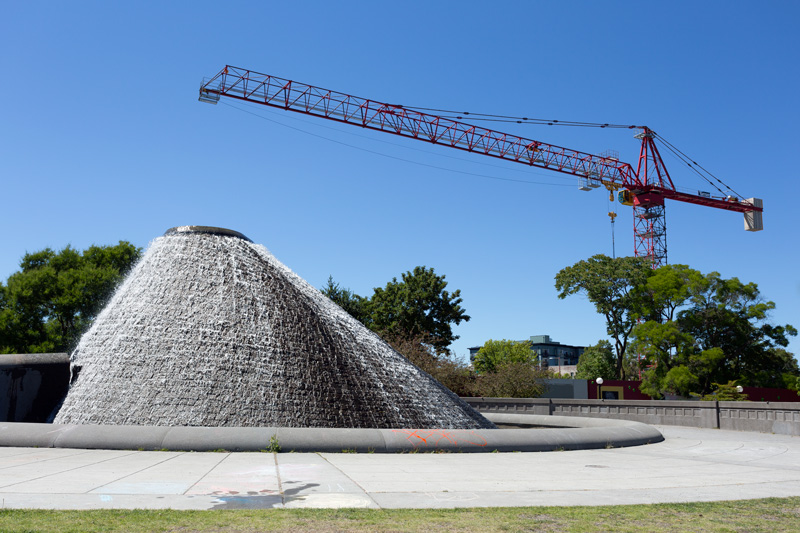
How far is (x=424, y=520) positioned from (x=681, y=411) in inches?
1069

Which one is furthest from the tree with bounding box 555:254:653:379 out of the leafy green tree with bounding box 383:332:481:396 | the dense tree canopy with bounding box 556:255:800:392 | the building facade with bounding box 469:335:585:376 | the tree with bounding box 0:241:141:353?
the building facade with bounding box 469:335:585:376

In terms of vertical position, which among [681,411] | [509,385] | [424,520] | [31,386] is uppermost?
[31,386]

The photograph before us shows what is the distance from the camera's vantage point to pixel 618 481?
1109 centimetres

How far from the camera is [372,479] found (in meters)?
10.6

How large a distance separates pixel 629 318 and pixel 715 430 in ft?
141

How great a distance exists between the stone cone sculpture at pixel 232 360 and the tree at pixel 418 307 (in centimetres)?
3868

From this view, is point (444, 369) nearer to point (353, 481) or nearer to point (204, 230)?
point (204, 230)

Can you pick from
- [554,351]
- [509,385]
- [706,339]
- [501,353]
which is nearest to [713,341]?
[706,339]

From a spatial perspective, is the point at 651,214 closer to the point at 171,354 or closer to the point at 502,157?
the point at 502,157

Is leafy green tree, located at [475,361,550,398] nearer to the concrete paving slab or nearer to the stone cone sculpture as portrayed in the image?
the stone cone sculpture

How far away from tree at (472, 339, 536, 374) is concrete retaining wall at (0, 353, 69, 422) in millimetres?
64077

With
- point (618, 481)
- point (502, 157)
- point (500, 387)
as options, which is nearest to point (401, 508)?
point (618, 481)

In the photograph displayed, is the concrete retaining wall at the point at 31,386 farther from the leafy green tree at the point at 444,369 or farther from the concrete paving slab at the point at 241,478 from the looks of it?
the leafy green tree at the point at 444,369

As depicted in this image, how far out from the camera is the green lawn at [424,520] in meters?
6.62
